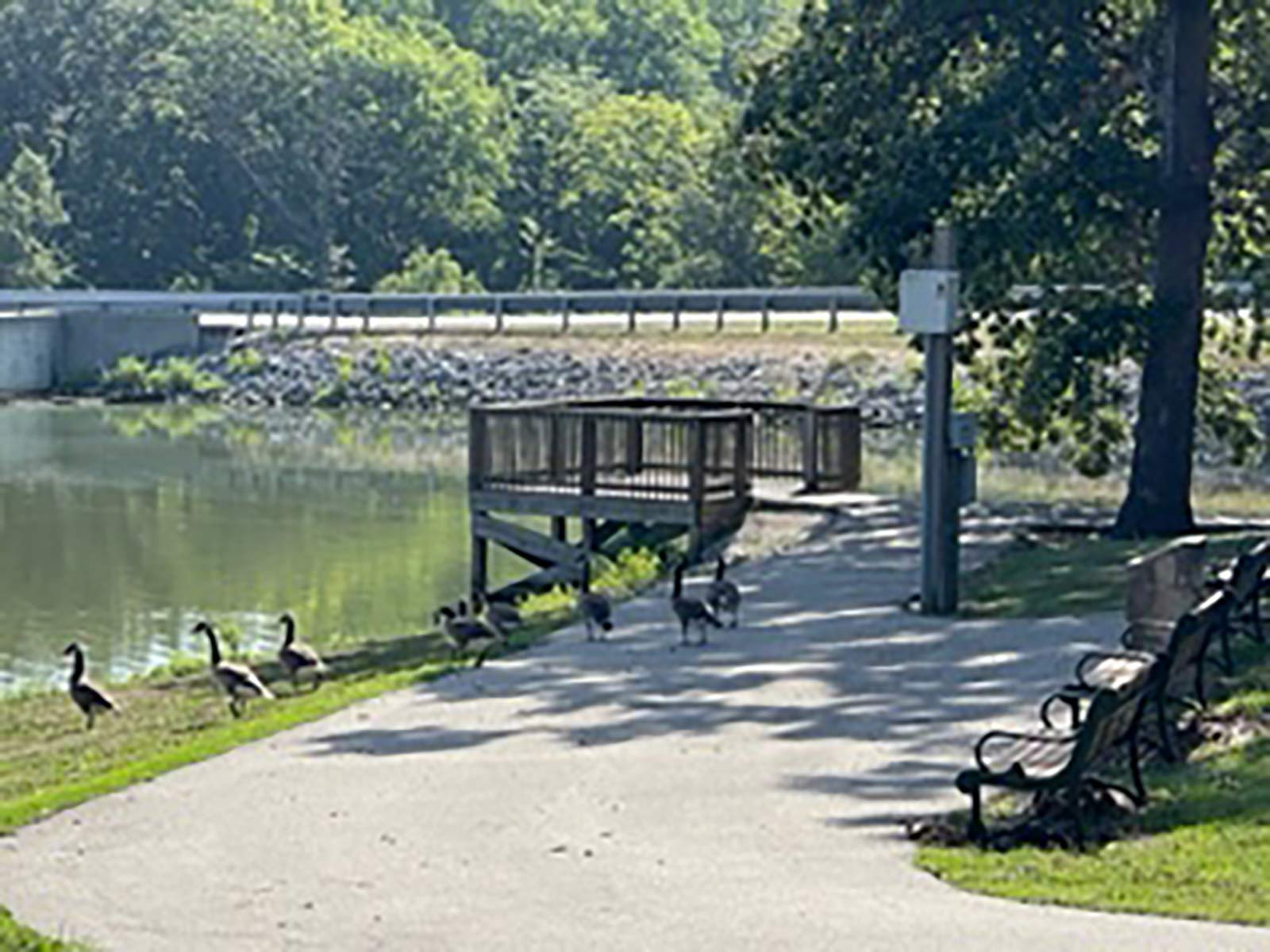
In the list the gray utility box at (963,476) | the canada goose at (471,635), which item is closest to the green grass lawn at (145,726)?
the canada goose at (471,635)

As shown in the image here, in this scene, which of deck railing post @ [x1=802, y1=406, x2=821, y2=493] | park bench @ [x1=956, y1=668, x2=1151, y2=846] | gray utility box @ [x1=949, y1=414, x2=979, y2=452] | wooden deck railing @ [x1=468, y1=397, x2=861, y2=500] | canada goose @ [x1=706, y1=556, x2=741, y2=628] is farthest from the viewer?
deck railing post @ [x1=802, y1=406, x2=821, y2=493]

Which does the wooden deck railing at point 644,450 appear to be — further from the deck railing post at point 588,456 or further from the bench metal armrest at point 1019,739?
the bench metal armrest at point 1019,739

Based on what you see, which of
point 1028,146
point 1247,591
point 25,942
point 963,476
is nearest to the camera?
point 25,942

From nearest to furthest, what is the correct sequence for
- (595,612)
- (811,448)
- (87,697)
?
(87,697)
(595,612)
(811,448)

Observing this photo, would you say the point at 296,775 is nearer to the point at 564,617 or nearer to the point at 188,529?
the point at 564,617

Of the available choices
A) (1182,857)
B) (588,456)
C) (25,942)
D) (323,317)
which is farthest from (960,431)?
(323,317)

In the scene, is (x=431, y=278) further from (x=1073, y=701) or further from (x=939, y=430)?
(x=1073, y=701)

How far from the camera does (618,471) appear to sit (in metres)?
29.3

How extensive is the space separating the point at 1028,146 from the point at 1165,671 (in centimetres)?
1403

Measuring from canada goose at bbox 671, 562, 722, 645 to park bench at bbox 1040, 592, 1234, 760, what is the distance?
3715mm

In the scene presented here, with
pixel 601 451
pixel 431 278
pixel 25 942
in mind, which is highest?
pixel 431 278

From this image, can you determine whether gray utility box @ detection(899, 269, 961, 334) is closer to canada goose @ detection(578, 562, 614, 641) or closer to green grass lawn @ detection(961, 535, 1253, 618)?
green grass lawn @ detection(961, 535, 1253, 618)

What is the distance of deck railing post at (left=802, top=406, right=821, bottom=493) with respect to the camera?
30.5 meters

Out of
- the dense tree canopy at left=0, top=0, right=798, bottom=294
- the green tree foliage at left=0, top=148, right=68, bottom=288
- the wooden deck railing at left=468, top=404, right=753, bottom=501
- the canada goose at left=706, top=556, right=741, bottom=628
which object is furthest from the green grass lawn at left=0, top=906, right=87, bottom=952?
the green tree foliage at left=0, top=148, right=68, bottom=288
